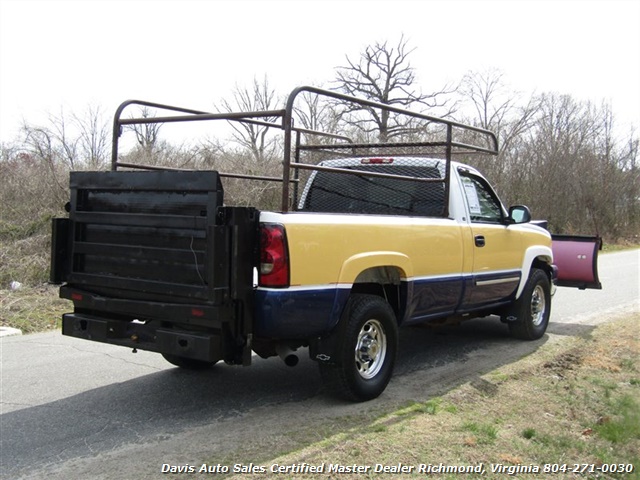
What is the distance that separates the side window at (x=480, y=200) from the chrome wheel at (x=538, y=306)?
133 centimetres

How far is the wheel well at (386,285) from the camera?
202 inches

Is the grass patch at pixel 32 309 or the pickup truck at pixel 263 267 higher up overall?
the pickup truck at pixel 263 267

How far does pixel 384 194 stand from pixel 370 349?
75.3 inches

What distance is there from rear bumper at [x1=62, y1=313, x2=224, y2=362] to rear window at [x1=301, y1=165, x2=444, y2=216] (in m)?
2.69

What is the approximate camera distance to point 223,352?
4.23 meters

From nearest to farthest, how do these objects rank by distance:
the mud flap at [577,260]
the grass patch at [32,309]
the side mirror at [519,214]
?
the side mirror at [519,214], the grass patch at [32,309], the mud flap at [577,260]

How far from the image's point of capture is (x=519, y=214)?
23.6ft

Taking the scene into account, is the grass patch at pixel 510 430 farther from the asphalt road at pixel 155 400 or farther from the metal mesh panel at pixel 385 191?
the metal mesh panel at pixel 385 191

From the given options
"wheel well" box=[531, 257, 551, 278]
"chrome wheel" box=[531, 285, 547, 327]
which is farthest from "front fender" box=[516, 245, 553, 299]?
"chrome wheel" box=[531, 285, 547, 327]

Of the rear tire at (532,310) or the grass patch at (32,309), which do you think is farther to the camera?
the grass patch at (32,309)

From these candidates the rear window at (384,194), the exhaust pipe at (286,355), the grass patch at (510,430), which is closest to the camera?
the grass patch at (510,430)

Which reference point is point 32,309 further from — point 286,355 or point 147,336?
point 286,355

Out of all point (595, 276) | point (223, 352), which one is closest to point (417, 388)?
point (223, 352)

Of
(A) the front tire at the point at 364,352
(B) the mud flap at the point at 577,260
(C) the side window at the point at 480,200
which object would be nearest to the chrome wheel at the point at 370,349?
(A) the front tire at the point at 364,352
